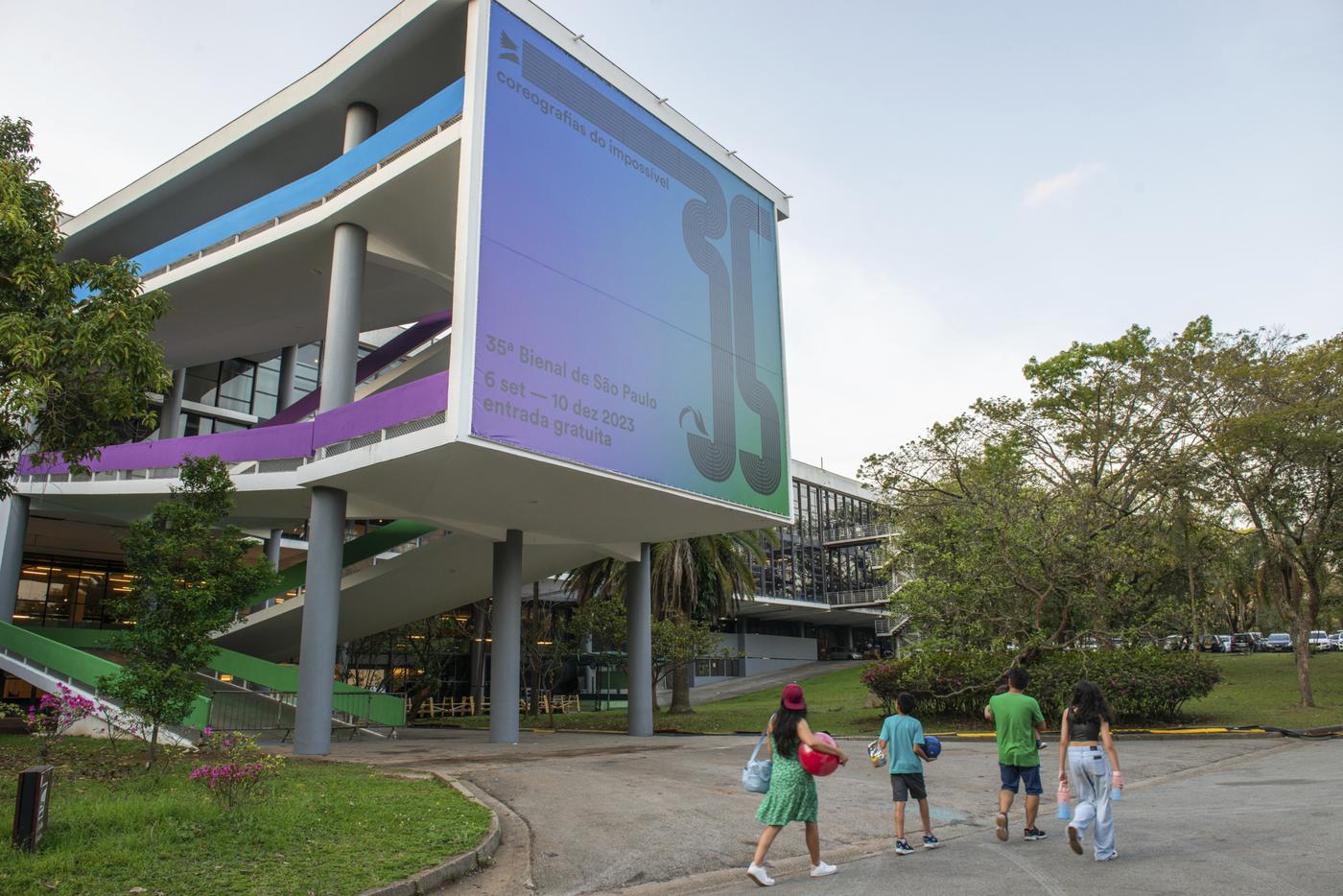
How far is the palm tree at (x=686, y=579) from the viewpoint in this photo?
31672 mm

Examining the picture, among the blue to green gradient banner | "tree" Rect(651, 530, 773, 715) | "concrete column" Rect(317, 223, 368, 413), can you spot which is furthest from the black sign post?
"tree" Rect(651, 530, 773, 715)

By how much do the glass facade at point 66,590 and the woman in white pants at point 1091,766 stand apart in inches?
1426

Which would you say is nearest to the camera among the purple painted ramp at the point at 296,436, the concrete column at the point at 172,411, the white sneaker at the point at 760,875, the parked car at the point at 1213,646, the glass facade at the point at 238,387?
the white sneaker at the point at 760,875

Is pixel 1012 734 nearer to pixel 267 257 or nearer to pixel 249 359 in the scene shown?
pixel 267 257

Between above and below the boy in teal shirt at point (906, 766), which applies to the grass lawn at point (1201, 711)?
below

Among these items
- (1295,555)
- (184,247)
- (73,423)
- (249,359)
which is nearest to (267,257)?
(184,247)

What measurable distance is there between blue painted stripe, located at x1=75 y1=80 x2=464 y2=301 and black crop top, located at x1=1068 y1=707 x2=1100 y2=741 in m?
16.4

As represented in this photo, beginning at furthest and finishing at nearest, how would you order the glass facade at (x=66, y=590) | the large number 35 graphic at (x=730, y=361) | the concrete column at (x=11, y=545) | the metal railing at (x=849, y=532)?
the metal railing at (x=849, y=532)
the glass facade at (x=66, y=590)
the concrete column at (x=11, y=545)
the large number 35 graphic at (x=730, y=361)

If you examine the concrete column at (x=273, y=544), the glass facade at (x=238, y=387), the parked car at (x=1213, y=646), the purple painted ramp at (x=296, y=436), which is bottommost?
the parked car at (x=1213, y=646)

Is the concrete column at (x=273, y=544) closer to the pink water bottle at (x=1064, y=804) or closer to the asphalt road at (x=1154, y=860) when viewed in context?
the asphalt road at (x=1154, y=860)

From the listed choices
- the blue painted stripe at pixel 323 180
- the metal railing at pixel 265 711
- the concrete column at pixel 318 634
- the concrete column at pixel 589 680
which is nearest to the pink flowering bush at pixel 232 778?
the concrete column at pixel 318 634

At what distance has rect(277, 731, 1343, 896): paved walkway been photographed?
709 centimetres

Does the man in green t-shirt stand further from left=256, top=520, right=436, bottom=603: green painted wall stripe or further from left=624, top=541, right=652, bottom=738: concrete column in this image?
left=256, top=520, right=436, bottom=603: green painted wall stripe


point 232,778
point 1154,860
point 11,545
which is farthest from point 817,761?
point 11,545
